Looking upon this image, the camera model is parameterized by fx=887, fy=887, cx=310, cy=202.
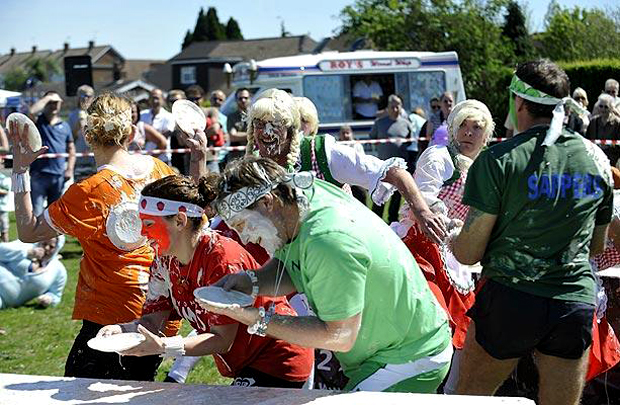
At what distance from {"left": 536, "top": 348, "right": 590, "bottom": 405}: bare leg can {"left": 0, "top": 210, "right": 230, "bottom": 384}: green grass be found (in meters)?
2.63

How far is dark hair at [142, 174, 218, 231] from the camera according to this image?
3248mm

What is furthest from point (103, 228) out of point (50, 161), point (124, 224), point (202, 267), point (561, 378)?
point (50, 161)

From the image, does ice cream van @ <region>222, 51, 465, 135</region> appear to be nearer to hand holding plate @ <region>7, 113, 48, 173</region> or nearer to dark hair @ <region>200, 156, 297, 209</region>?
hand holding plate @ <region>7, 113, 48, 173</region>

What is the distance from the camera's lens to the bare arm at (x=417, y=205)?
3747 mm

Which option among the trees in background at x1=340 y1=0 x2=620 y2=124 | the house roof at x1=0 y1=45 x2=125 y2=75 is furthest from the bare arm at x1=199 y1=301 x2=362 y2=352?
the house roof at x1=0 y1=45 x2=125 y2=75

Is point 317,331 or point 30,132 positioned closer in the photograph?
point 317,331

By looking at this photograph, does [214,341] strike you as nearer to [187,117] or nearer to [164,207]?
[164,207]

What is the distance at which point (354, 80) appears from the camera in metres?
15.2

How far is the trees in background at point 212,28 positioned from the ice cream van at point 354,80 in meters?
82.7

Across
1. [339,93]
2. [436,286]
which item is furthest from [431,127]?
[436,286]

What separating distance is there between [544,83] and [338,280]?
4.08ft

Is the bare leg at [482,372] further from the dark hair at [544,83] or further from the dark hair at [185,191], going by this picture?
the dark hair at [185,191]

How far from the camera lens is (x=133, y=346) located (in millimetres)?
2770

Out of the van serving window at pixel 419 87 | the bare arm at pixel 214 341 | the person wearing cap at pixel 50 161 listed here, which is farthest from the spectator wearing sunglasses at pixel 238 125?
the bare arm at pixel 214 341
